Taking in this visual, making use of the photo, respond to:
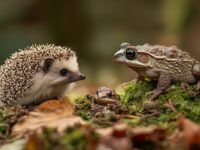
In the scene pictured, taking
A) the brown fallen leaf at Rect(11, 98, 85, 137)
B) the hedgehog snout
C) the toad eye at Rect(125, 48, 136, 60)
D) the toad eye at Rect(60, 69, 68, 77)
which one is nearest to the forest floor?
the brown fallen leaf at Rect(11, 98, 85, 137)

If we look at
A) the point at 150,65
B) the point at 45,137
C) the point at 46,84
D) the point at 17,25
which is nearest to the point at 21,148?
the point at 45,137

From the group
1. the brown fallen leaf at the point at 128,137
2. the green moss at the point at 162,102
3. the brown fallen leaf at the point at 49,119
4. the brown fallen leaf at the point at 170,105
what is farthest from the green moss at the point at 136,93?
the brown fallen leaf at the point at 128,137

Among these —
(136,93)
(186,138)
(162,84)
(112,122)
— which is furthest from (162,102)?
(186,138)

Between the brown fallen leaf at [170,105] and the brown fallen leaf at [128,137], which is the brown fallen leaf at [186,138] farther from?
the brown fallen leaf at [170,105]

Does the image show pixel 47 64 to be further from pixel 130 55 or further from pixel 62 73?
pixel 130 55

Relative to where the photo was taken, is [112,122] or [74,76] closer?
[112,122]

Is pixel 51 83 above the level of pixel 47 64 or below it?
below

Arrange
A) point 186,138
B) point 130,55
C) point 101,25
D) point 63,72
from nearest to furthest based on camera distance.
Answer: point 186,138 → point 130,55 → point 63,72 → point 101,25
